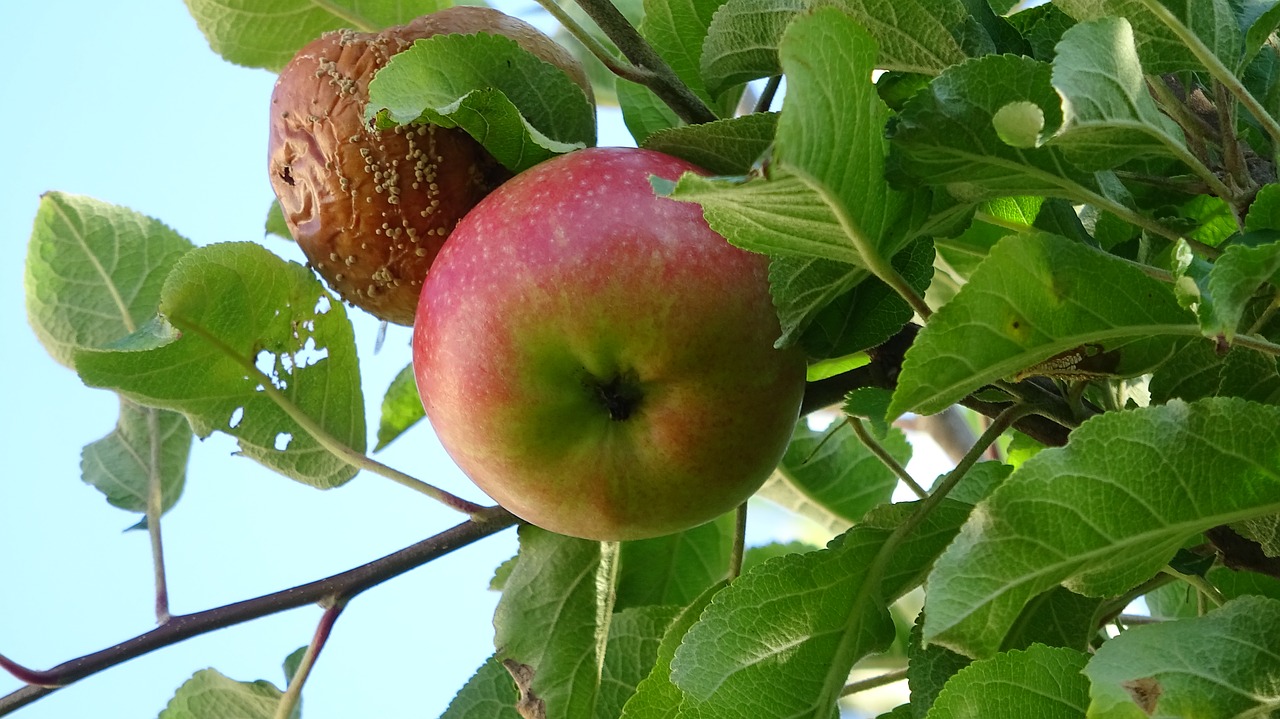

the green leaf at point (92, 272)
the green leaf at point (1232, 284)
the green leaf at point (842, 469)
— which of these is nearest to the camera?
the green leaf at point (1232, 284)

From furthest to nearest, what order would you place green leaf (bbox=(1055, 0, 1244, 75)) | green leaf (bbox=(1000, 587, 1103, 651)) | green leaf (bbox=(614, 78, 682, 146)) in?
green leaf (bbox=(614, 78, 682, 146)), green leaf (bbox=(1000, 587, 1103, 651)), green leaf (bbox=(1055, 0, 1244, 75))

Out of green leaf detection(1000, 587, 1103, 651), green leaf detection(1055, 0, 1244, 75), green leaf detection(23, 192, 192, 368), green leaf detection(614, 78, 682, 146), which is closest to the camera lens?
green leaf detection(1055, 0, 1244, 75)

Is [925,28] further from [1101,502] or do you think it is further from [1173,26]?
[1101,502]

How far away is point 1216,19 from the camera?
17.6 inches

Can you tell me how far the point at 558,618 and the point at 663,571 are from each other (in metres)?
0.10

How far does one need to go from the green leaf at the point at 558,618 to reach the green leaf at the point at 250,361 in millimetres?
141

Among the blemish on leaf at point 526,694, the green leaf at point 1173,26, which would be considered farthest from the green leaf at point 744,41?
the blemish on leaf at point 526,694

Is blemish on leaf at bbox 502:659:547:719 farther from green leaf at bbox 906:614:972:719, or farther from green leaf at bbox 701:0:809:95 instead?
green leaf at bbox 701:0:809:95

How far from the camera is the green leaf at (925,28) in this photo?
1.56 ft

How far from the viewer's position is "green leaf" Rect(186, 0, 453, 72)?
695 mm

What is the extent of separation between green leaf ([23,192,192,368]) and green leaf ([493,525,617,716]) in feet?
1.09

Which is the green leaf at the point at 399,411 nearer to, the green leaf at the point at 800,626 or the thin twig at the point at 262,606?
the thin twig at the point at 262,606

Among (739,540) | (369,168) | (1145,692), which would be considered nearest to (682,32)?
(369,168)

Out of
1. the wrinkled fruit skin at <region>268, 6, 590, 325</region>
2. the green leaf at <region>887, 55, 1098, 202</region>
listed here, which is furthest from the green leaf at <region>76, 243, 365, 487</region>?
the green leaf at <region>887, 55, 1098, 202</region>
